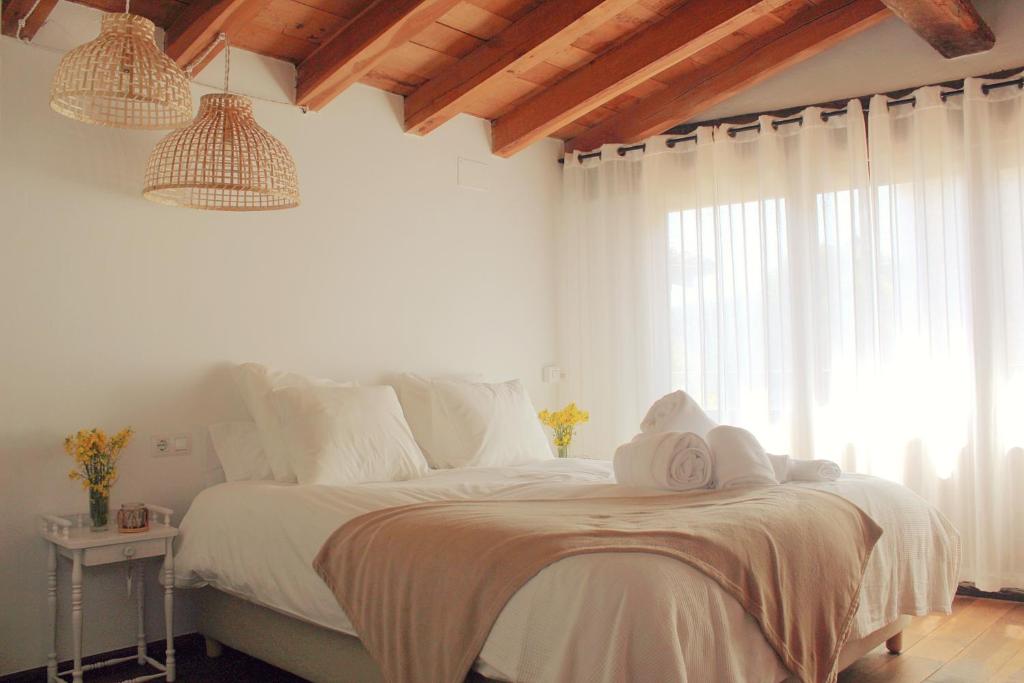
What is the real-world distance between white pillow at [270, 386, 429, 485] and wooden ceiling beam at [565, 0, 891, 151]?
2281 millimetres

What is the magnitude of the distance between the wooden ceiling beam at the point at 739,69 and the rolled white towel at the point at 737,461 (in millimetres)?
2211

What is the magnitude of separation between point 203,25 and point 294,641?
2.14 metres

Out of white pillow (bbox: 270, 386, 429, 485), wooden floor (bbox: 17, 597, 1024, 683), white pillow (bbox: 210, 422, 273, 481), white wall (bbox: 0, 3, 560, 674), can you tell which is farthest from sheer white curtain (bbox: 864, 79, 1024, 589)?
white pillow (bbox: 210, 422, 273, 481)

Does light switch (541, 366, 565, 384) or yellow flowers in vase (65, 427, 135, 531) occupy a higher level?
light switch (541, 366, 565, 384)

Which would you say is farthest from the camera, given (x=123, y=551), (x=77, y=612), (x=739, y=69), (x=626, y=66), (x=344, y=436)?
(x=739, y=69)

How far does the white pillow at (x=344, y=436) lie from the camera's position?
3.28 m

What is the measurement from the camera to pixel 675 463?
2.88m

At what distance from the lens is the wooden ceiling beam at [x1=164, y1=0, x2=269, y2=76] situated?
321cm

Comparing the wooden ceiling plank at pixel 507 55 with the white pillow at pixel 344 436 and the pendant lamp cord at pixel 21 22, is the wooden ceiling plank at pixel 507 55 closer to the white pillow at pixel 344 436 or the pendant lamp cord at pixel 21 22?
the white pillow at pixel 344 436

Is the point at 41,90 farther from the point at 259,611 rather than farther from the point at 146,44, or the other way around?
the point at 259,611

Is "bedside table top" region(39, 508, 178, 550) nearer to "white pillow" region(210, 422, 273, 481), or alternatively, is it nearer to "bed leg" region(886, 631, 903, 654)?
"white pillow" region(210, 422, 273, 481)

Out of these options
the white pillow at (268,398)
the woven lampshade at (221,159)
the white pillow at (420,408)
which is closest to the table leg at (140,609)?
the white pillow at (268,398)

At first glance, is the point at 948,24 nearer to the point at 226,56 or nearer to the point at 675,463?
the point at 675,463

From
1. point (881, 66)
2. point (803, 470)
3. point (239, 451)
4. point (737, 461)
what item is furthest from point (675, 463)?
point (881, 66)
